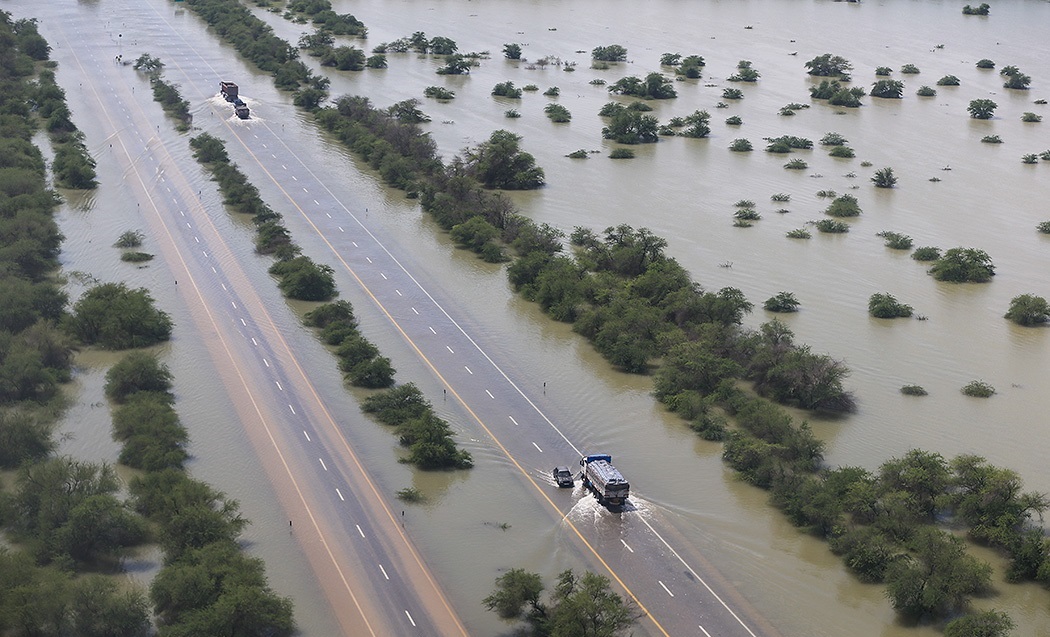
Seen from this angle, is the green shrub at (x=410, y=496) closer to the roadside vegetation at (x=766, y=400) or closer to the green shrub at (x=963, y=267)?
the roadside vegetation at (x=766, y=400)

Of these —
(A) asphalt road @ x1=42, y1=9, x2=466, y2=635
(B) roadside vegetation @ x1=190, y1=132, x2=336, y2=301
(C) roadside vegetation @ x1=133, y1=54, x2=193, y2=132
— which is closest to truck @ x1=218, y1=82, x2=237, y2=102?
(C) roadside vegetation @ x1=133, y1=54, x2=193, y2=132

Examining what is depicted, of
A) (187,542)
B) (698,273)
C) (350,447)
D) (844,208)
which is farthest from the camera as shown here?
(844,208)

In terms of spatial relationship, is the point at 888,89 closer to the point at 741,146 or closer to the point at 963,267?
the point at 741,146

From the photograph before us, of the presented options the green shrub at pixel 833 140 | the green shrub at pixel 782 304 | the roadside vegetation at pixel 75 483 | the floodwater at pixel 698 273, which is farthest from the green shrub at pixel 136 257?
the green shrub at pixel 833 140

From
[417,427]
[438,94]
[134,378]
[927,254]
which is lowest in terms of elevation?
[438,94]

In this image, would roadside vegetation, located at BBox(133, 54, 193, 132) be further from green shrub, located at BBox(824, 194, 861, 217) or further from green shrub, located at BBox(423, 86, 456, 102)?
green shrub, located at BBox(824, 194, 861, 217)

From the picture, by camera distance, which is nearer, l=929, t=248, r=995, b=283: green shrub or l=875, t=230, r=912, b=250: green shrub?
l=929, t=248, r=995, b=283: green shrub

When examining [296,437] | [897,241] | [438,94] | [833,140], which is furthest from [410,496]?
[438,94]
